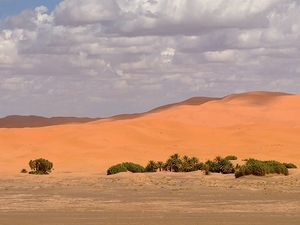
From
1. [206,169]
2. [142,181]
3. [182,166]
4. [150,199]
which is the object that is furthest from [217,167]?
[150,199]

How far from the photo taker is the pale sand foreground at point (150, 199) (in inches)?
614

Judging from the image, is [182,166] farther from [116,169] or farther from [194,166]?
[116,169]

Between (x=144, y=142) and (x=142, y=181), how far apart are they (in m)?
23.8

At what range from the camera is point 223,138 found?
168 feet

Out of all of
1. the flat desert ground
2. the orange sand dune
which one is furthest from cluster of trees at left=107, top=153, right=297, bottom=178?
the orange sand dune

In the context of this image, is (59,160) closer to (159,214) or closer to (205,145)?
(205,145)

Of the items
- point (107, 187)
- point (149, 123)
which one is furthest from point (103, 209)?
point (149, 123)

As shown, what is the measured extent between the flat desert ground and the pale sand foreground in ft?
0.08

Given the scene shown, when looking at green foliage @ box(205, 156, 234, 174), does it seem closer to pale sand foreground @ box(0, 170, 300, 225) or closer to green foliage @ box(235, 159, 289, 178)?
pale sand foreground @ box(0, 170, 300, 225)

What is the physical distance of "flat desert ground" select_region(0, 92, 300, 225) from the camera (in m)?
16.4

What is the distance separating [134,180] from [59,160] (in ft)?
47.9

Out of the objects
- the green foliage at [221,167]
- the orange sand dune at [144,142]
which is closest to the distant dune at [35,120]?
the orange sand dune at [144,142]

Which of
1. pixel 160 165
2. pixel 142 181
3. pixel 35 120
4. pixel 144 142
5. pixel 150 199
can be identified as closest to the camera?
pixel 150 199

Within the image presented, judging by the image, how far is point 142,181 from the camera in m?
25.8
